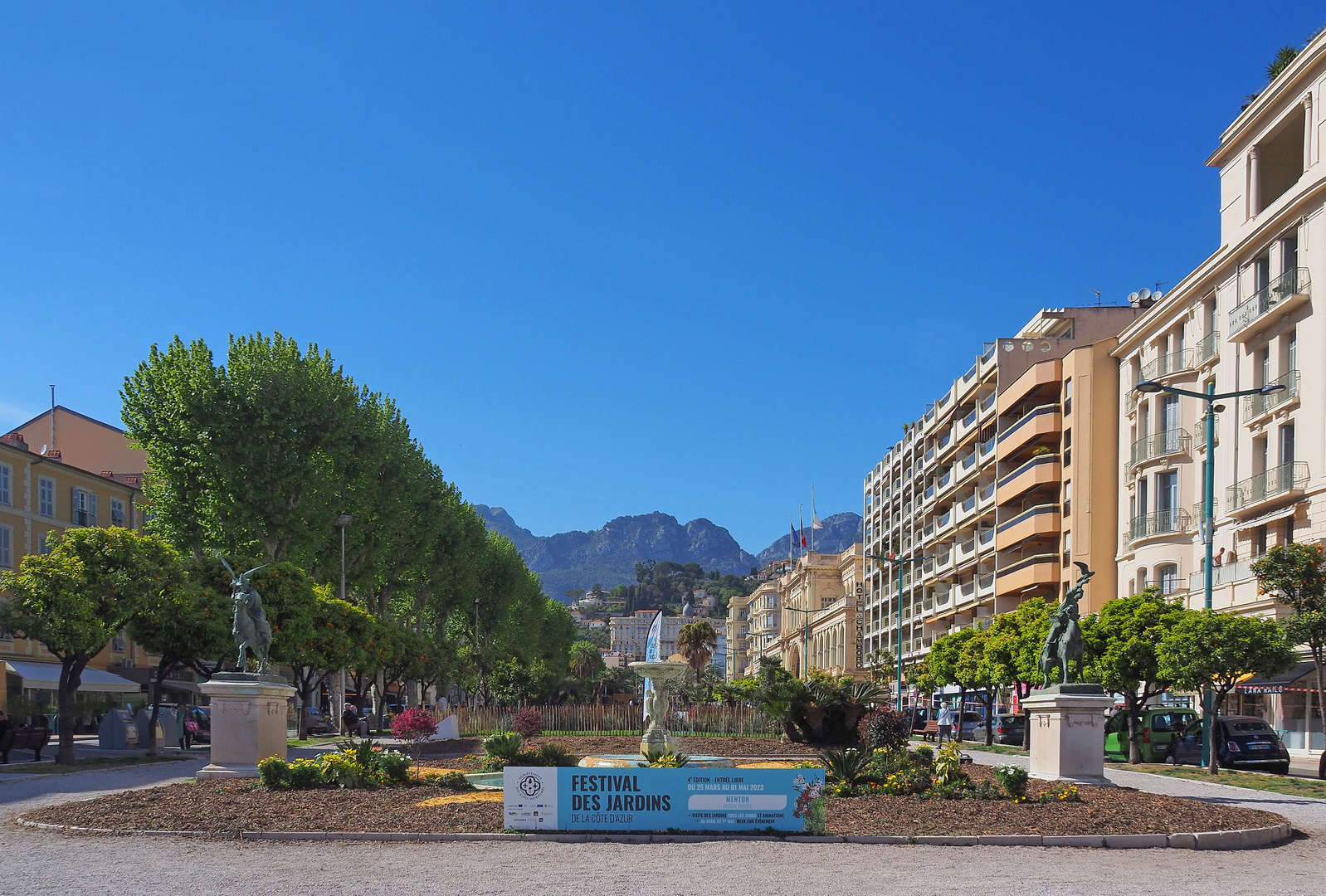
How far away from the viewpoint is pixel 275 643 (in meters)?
37.4

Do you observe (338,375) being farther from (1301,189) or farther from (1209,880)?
(1209,880)

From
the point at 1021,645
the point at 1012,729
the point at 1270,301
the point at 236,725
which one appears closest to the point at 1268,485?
the point at 1270,301

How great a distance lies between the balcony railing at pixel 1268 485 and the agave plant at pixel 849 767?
2356 centimetres

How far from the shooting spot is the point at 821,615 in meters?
118

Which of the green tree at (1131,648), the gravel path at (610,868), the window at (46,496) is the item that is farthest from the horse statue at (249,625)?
the window at (46,496)

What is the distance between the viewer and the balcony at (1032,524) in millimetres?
57594

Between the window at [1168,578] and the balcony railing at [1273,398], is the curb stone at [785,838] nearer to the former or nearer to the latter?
the balcony railing at [1273,398]

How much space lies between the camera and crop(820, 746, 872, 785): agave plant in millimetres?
17969

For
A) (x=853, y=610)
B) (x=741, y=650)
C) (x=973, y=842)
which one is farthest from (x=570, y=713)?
(x=741, y=650)

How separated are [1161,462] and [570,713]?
80.7 ft

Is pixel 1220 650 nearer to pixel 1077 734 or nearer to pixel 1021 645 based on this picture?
→ pixel 1077 734

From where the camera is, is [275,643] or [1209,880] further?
[275,643]

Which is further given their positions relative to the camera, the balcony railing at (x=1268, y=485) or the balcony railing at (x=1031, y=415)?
the balcony railing at (x=1031, y=415)

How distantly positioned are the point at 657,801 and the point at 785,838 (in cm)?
157
